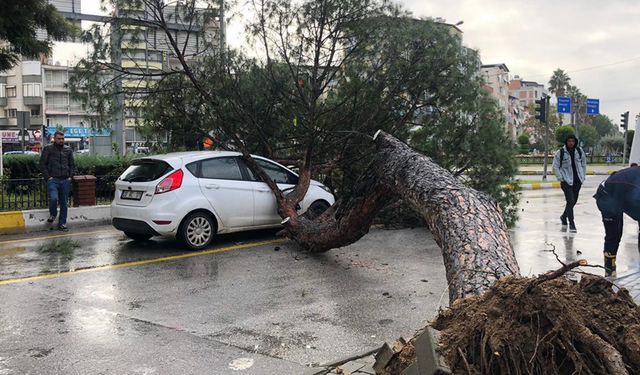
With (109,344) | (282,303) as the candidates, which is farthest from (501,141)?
(109,344)

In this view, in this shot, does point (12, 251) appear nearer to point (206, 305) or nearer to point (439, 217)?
point (206, 305)

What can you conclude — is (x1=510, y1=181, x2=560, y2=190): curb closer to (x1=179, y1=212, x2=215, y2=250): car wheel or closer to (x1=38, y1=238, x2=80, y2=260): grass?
(x1=179, y1=212, x2=215, y2=250): car wheel

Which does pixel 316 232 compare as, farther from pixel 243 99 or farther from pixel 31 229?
pixel 31 229

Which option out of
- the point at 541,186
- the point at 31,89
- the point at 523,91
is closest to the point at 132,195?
the point at 541,186

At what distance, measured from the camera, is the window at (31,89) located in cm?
7181

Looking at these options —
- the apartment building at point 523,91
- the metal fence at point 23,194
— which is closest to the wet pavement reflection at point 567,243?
the metal fence at point 23,194

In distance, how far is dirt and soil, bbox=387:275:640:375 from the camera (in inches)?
111

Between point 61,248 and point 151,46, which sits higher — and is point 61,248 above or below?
below

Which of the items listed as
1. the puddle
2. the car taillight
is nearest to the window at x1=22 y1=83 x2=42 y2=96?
the puddle

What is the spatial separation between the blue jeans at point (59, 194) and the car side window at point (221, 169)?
12.2 feet

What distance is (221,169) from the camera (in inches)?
362

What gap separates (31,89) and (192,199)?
72860 mm

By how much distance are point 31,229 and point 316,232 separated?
20.5ft

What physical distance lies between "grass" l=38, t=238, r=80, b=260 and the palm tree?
108 m
